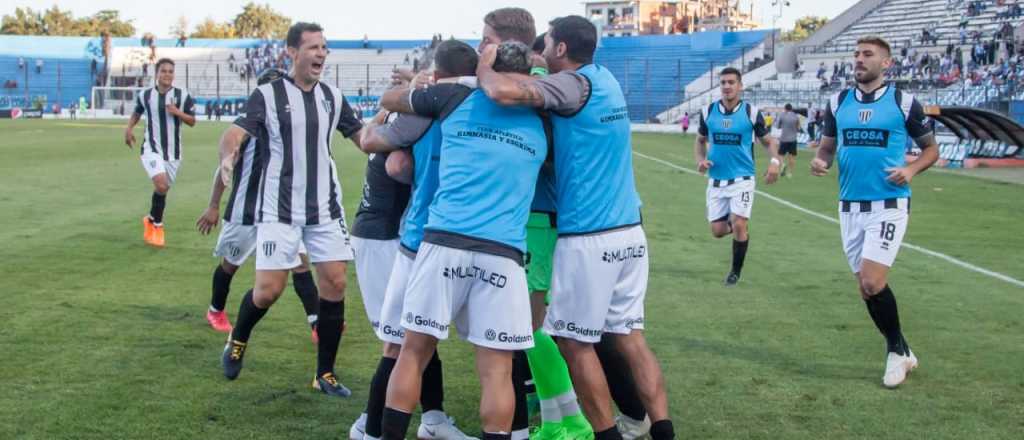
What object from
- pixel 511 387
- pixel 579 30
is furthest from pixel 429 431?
pixel 579 30

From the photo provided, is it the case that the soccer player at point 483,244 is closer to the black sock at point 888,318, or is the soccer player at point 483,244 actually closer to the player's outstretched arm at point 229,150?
the player's outstretched arm at point 229,150

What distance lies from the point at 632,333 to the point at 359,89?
72402 mm

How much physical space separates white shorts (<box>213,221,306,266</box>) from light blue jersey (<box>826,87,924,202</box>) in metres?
3.94

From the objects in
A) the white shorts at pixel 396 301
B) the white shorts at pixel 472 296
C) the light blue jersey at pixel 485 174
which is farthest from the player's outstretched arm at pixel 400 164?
the white shorts at pixel 472 296

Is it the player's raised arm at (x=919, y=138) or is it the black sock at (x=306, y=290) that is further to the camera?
the black sock at (x=306, y=290)

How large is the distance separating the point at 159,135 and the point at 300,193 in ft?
27.0

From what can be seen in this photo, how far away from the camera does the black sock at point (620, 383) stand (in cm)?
632

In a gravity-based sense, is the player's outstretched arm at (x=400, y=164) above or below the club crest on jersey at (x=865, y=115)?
below

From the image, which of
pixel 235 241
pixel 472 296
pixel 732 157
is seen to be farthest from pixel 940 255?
pixel 472 296

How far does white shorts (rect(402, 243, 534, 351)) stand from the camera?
518cm

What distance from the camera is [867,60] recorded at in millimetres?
8219

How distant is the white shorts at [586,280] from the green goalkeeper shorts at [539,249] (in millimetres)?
258

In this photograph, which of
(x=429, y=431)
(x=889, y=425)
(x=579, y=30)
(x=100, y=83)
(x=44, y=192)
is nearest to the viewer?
(x=579, y=30)

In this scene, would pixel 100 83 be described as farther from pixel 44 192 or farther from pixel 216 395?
pixel 216 395
